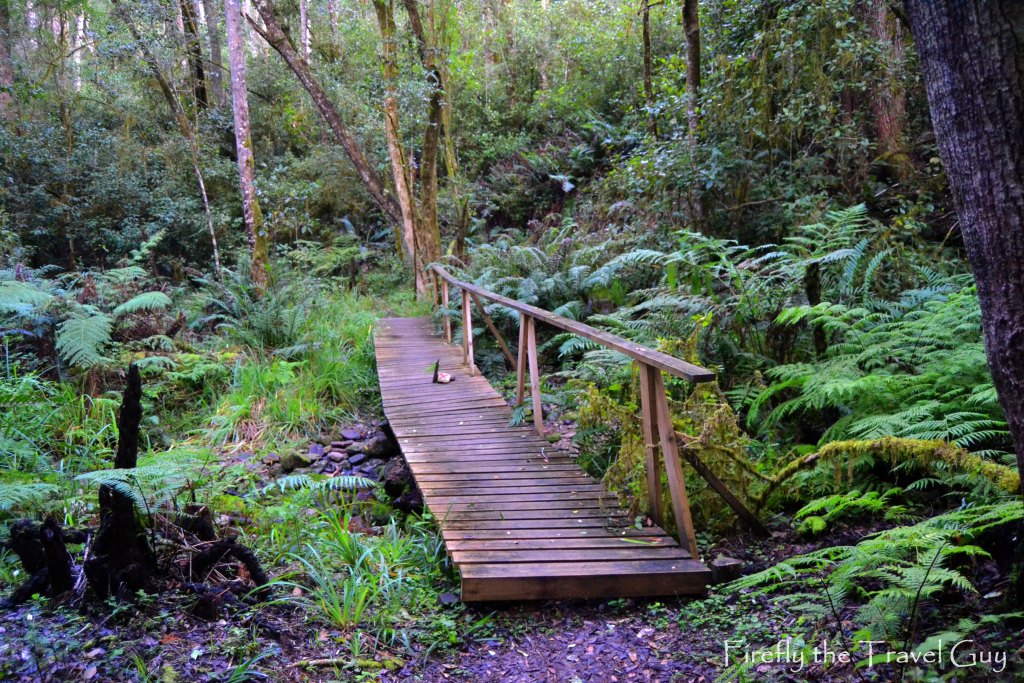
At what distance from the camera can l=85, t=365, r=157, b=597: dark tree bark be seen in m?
2.82

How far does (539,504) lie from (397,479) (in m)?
1.74

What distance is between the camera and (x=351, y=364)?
862 centimetres

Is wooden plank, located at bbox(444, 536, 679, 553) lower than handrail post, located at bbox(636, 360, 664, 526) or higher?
lower

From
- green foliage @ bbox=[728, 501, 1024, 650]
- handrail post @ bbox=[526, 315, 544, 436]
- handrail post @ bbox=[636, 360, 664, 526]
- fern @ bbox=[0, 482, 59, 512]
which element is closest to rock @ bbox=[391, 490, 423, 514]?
handrail post @ bbox=[526, 315, 544, 436]

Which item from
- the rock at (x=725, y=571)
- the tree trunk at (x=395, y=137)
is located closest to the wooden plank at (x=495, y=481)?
the rock at (x=725, y=571)

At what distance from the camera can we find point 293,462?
6.06 metres

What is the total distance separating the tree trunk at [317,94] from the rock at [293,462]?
8.12 m

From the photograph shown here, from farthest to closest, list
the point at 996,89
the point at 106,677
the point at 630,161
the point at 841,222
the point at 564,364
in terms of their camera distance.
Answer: the point at 630,161 < the point at 564,364 < the point at 841,222 < the point at 106,677 < the point at 996,89

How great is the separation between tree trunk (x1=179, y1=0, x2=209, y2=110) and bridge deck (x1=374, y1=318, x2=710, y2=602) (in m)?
13.3

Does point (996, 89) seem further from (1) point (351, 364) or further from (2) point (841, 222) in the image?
(1) point (351, 364)

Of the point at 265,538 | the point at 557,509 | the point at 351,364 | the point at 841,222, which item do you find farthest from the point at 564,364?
the point at 265,538

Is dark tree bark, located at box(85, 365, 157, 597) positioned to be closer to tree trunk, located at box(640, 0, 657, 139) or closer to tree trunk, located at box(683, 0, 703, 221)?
tree trunk, located at box(683, 0, 703, 221)

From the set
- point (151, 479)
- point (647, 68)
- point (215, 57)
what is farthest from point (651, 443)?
point (215, 57)

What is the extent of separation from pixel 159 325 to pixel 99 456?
11.3 feet
